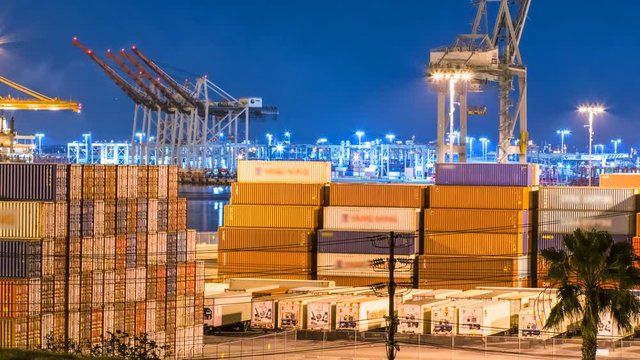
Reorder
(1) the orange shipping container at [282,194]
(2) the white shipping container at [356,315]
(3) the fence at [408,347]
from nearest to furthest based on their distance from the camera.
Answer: (3) the fence at [408,347] < (2) the white shipping container at [356,315] < (1) the orange shipping container at [282,194]

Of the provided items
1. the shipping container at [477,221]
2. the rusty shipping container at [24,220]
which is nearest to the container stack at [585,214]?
the shipping container at [477,221]

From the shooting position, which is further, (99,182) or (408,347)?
(408,347)

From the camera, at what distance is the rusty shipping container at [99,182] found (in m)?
27.1

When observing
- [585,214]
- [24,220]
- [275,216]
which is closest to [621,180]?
[585,214]

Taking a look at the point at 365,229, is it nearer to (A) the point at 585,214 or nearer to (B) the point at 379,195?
(B) the point at 379,195

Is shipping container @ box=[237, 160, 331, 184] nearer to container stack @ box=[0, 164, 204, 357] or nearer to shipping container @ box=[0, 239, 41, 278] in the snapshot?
container stack @ box=[0, 164, 204, 357]

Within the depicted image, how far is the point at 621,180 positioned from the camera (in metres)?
48.5

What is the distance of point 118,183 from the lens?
27719mm

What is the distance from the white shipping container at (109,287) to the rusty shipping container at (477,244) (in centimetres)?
1492

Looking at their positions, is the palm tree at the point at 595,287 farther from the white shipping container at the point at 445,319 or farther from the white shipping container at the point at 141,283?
the white shipping container at the point at 141,283

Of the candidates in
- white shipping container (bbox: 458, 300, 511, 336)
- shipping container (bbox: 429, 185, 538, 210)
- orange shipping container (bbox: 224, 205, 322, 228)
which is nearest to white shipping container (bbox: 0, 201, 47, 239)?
white shipping container (bbox: 458, 300, 511, 336)

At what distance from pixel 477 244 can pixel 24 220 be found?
57.3 feet

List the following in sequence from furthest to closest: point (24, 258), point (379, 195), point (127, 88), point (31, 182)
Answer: point (127, 88), point (379, 195), point (31, 182), point (24, 258)

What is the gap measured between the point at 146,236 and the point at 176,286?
146cm
